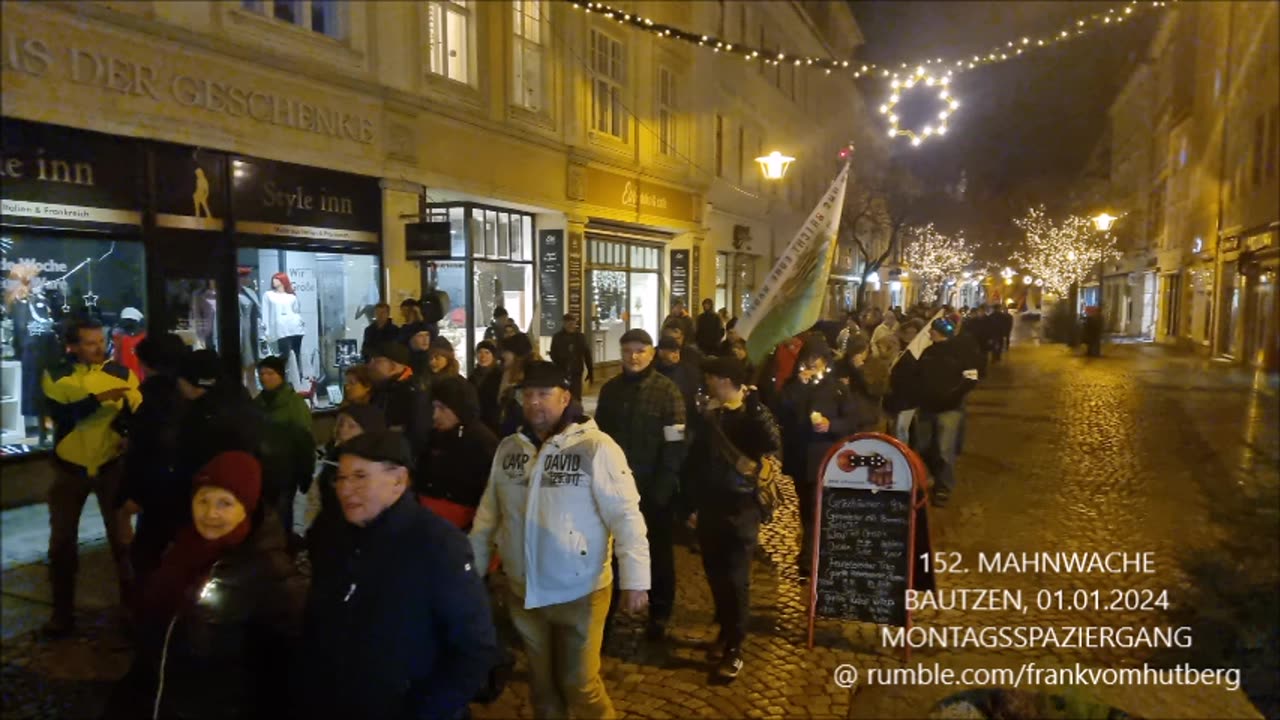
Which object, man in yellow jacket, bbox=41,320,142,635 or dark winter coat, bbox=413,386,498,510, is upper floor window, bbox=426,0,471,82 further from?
man in yellow jacket, bbox=41,320,142,635

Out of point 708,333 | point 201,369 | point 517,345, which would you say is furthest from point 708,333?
point 201,369

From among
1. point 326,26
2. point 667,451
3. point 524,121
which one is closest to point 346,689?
point 667,451

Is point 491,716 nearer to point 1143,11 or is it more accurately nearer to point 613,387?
point 613,387

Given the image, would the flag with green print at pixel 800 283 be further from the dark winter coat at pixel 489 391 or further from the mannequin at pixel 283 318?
the mannequin at pixel 283 318

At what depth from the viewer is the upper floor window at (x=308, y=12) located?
5.61 metres

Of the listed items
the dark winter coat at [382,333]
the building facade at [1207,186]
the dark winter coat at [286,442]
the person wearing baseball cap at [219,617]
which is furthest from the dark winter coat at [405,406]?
the building facade at [1207,186]

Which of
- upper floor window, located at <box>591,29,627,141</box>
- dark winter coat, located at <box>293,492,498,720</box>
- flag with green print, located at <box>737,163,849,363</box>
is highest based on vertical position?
upper floor window, located at <box>591,29,627,141</box>

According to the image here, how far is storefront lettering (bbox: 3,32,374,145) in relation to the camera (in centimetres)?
665

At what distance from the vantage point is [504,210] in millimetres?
13953

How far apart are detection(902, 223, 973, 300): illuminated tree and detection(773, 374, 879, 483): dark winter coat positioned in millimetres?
40324

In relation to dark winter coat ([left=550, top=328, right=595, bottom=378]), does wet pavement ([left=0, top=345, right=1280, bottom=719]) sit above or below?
below

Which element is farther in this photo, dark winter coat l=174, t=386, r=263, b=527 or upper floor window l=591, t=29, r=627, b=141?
upper floor window l=591, t=29, r=627, b=141

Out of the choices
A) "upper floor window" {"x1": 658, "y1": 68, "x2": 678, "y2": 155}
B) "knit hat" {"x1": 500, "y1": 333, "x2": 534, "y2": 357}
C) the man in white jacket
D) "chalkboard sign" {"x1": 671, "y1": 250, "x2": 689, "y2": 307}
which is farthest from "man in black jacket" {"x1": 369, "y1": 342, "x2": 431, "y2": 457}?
"chalkboard sign" {"x1": 671, "y1": 250, "x2": 689, "y2": 307}

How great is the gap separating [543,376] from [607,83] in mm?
9578
